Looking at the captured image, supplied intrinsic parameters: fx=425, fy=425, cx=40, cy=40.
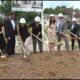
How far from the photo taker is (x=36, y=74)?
39.8ft

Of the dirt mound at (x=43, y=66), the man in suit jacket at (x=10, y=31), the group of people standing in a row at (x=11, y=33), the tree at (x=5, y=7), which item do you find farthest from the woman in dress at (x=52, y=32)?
the tree at (x=5, y=7)

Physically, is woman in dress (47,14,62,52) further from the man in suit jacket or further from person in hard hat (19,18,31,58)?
the man in suit jacket

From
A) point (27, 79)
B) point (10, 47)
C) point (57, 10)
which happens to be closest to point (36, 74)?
point (27, 79)

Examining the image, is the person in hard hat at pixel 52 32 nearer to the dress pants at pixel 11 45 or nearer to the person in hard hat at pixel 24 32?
the person in hard hat at pixel 24 32

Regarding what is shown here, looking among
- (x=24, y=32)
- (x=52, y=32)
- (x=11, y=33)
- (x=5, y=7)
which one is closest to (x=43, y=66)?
(x=24, y=32)

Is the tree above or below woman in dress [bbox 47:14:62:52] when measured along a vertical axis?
below

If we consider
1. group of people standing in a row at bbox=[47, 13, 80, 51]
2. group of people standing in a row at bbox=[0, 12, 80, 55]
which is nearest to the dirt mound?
group of people standing in a row at bbox=[0, 12, 80, 55]

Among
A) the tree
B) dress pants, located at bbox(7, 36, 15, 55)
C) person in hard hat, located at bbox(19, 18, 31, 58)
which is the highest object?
person in hard hat, located at bbox(19, 18, 31, 58)

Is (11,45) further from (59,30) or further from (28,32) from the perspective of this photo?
(59,30)

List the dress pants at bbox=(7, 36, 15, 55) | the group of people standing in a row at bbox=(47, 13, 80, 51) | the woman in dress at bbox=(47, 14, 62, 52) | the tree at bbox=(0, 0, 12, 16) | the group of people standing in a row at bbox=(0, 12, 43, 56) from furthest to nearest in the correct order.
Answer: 1. the tree at bbox=(0, 0, 12, 16)
2. the group of people standing in a row at bbox=(47, 13, 80, 51)
3. the woman in dress at bbox=(47, 14, 62, 52)
4. the dress pants at bbox=(7, 36, 15, 55)
5. the group of people standing in a row at bbox=(0, 12, 43, 56)

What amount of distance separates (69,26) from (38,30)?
6.26 ft

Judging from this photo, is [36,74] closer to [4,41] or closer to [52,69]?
[52,69]

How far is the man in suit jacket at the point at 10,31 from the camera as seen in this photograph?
52.5 ft

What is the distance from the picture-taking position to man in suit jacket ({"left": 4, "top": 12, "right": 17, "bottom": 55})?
16.0 meters
